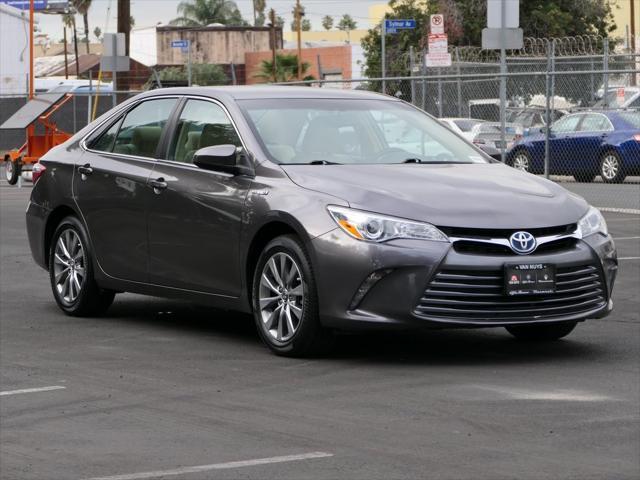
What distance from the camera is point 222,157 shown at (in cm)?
931

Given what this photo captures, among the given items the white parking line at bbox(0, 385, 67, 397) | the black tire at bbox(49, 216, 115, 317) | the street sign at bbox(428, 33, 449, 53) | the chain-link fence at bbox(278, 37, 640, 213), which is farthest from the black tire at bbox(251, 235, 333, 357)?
the street sign at bbox(428, 33, 449, 53)

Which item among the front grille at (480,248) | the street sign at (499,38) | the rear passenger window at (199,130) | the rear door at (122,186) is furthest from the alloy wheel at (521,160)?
the front grille at (480,248)

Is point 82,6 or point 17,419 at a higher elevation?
point 82,6

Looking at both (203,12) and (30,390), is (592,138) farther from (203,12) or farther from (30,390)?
(203,12)

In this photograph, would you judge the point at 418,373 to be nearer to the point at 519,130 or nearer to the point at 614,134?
the point at 614,134

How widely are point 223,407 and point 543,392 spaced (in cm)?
161

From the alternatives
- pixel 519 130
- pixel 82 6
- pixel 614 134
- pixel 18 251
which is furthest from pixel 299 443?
pixel 82 6

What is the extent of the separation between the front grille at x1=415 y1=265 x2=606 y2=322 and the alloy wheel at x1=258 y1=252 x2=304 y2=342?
767mm

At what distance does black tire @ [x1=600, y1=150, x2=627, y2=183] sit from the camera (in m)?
26.0

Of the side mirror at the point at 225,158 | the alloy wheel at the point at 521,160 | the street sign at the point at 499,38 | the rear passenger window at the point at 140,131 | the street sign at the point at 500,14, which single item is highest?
the street sign at the point at 500,14

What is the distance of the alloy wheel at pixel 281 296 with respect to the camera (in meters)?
8.88

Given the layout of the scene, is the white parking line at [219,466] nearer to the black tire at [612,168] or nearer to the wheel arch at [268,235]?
the wheel arch at [268,235]

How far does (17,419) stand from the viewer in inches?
284

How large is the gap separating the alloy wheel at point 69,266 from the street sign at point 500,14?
13.7 meters
